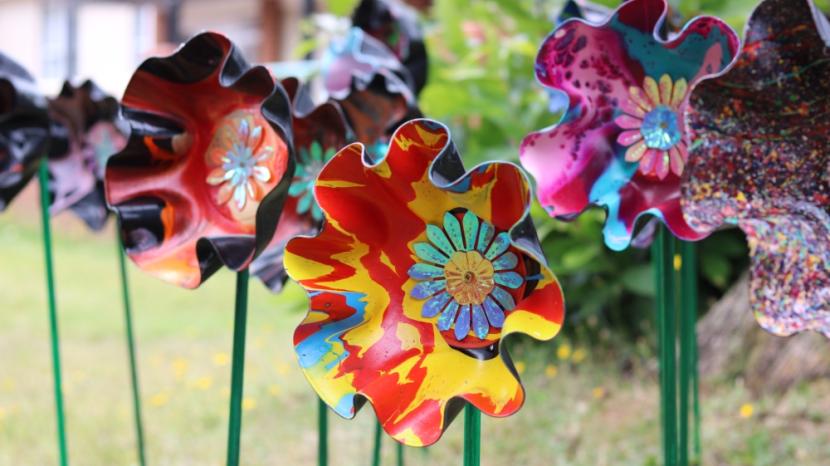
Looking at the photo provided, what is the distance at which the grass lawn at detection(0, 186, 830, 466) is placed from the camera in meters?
1.79

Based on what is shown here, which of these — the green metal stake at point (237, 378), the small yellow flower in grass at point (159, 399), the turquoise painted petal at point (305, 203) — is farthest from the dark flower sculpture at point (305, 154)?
the small yellow flower in grass at point (159, 399)

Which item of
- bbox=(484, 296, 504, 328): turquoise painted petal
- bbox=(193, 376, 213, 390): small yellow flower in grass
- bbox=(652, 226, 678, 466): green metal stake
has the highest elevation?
bbox=(484, 296, 504, 328): turquoise painted petal

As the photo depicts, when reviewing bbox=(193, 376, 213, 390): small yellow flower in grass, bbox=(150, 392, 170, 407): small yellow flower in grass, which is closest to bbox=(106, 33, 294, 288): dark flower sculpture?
bbox=(150, 392, 170, 407): small yellow flower in grass

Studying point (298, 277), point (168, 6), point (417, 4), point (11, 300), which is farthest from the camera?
point (168, 6)

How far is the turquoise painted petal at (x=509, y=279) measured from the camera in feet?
2.24

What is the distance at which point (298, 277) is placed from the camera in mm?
716

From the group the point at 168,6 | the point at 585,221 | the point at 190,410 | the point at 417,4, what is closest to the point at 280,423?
the point at 190,410

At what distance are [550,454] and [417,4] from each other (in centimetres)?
228

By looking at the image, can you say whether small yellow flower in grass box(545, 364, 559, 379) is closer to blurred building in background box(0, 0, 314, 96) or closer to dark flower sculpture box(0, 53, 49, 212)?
dark flower sculpture box(0, 53, 49, 212)

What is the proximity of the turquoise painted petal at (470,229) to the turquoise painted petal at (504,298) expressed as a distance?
0.13 feet

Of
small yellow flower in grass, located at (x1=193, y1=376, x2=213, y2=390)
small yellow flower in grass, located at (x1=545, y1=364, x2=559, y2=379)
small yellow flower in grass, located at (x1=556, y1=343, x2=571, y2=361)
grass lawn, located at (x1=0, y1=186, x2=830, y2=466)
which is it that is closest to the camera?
grass lawn, located at (x1=0, y1=186, x2=830, y2=466)

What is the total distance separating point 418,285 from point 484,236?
76 millimetres

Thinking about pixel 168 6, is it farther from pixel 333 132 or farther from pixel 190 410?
pixel 333 132

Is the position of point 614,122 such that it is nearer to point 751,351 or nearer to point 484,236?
point 484,236
